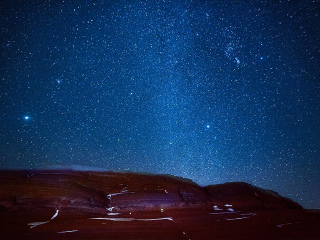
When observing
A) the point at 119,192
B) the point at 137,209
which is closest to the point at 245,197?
the point at 137,209

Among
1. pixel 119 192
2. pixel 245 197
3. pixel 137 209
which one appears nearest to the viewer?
pixel 137 209

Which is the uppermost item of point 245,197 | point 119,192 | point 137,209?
point 119,192

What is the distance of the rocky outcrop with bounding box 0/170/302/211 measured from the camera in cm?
463

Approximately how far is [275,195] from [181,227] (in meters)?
4.97

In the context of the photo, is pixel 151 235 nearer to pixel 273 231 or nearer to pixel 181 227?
pixel 181 227

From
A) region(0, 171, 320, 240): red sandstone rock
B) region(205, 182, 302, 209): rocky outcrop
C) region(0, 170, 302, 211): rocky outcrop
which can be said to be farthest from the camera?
region(205, 182, 302, 209): rocky outcrop

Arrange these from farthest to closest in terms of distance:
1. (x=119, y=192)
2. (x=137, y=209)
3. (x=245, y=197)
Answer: (x=245, y=197)
(x=119, y=192)
(x=137, y=209)

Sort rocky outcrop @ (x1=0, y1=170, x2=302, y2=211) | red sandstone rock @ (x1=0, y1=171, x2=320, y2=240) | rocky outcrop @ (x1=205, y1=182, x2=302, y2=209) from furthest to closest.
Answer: rocky outcrop @ (x1=205, y1=182, x2=302, y2=209)
rocky outcrop @ (x1=0, y1=170, x2=302, y2=211)
red sandstone rock @ (x1=0, y1=171, x2=320, y2=240)

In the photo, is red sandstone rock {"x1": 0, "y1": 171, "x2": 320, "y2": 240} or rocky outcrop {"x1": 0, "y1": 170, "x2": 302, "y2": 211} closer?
red sandstone rock {"x1": 0, "y1": 171, "x2": 320, "y2": 240}

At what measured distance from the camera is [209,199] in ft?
19.8

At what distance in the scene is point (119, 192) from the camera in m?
5.73

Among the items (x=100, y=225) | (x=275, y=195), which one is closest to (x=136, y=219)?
(x=100, y=225)

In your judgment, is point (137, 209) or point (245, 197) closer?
point (137, 209)

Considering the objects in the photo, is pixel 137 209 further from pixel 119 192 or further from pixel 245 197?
pixel 245 197
